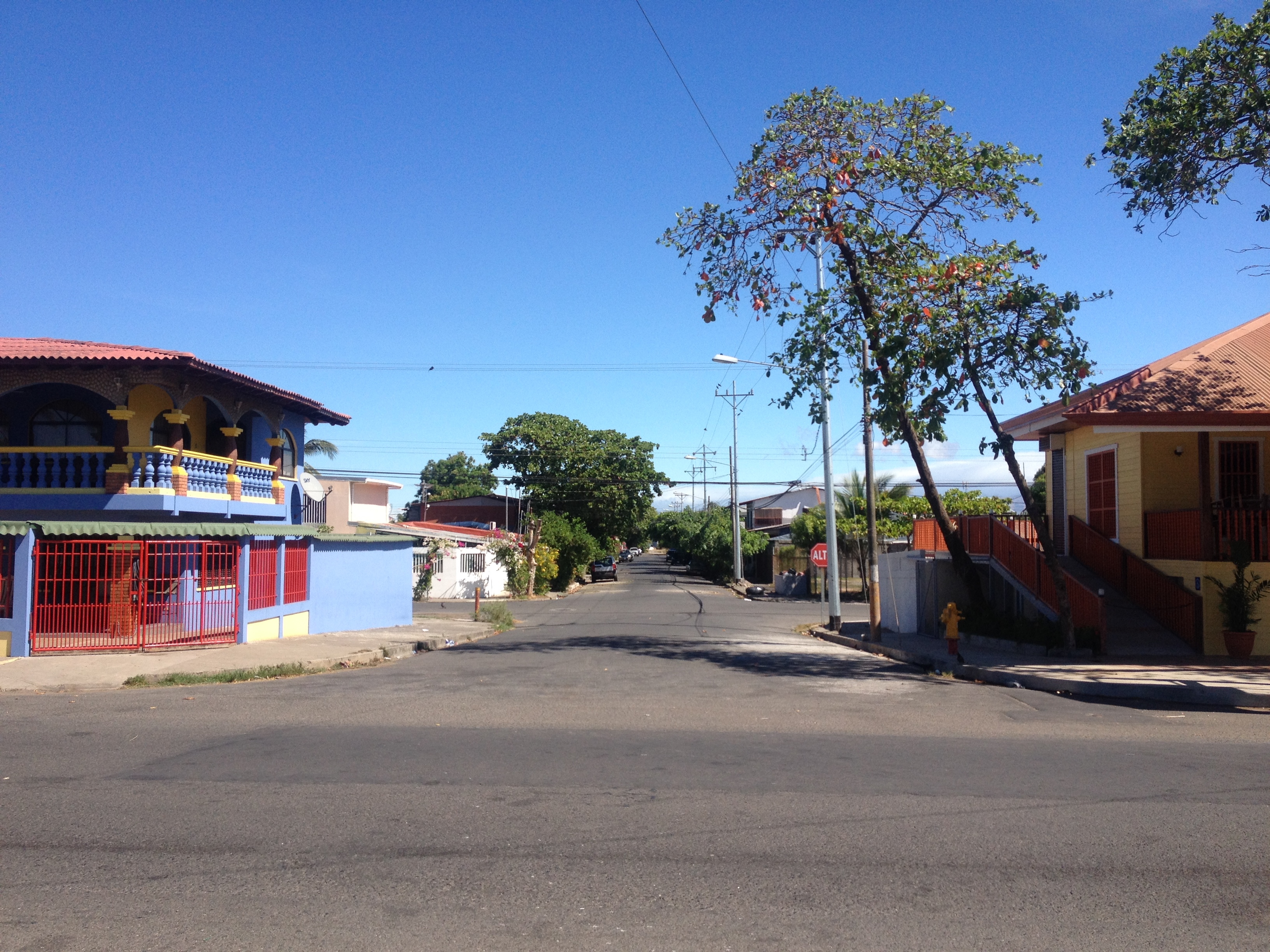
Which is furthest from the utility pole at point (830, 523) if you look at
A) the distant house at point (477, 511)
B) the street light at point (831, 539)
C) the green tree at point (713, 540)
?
the distant house at point (477, 511)

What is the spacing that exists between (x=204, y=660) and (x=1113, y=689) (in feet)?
45.8

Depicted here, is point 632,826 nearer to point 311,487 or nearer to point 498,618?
point 498,618

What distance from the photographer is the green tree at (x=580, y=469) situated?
63406 millimetres

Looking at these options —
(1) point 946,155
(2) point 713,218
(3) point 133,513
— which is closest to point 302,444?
(3) point 133,513

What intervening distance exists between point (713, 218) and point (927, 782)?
43.0 feet

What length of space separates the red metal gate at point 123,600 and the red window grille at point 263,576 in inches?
18.4

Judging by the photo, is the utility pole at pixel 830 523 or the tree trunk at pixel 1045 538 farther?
the utility pole at pixel 830 523

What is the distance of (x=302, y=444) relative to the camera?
27.5 m

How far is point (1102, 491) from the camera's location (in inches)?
771

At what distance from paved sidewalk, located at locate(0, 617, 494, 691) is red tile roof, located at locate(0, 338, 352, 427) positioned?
226 inches

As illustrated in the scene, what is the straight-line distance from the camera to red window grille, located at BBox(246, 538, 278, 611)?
19.0 metres

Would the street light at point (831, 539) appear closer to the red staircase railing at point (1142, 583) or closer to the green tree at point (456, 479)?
the red staircase railing at point (1142, 583)

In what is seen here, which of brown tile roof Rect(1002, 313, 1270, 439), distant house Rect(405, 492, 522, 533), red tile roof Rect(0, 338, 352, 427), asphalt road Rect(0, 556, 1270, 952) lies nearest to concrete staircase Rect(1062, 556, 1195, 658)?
brown tile roof Rect(1002, 313, 1270, 439)

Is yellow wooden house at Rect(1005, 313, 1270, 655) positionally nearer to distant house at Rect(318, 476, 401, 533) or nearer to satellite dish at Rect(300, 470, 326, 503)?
satellite dish at Rect(300, 470, 326, 503)
